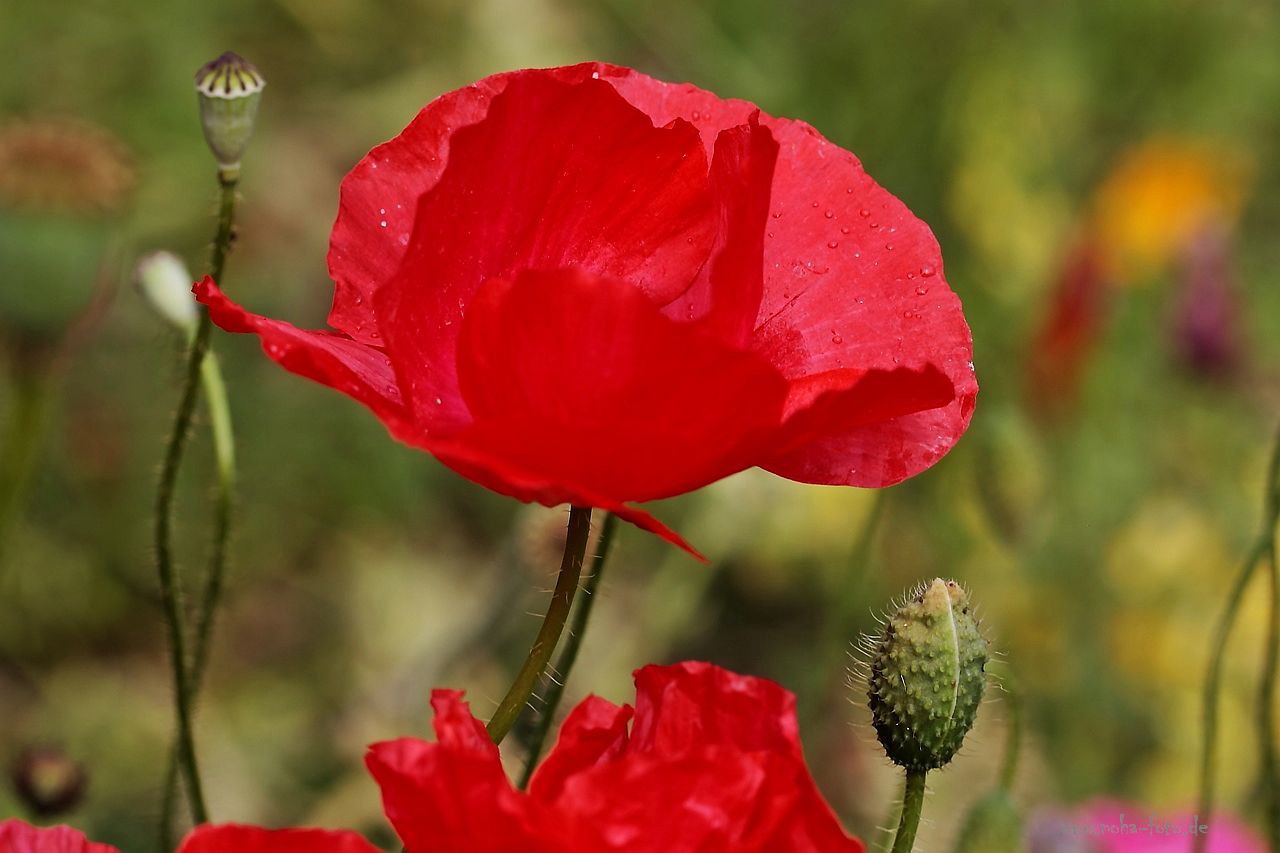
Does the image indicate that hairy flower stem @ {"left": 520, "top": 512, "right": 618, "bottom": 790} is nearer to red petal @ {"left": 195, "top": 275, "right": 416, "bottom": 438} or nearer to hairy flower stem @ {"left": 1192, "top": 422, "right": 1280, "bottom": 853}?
red petal @ {"left": 195, "top": 275, "right": 416, "bottom": 438}

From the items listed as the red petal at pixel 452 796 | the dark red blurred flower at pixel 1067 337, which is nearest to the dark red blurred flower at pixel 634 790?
the red petal at pixel 452 796

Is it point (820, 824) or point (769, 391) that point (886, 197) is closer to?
point (769, 391)

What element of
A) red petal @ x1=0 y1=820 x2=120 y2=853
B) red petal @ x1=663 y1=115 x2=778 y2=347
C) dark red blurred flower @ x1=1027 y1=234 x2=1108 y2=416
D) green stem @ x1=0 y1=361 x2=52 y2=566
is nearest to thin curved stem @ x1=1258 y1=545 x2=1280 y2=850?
red petal @ x1=663 y1=115 x2=778 y2=347

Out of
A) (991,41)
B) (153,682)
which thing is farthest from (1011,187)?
(153,682)

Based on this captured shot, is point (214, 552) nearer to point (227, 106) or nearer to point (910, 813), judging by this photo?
point (227, 106)

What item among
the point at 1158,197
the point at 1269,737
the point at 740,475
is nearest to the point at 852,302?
the point at 1269,737

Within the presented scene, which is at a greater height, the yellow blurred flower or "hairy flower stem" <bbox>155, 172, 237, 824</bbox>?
the yellow blurred flower
